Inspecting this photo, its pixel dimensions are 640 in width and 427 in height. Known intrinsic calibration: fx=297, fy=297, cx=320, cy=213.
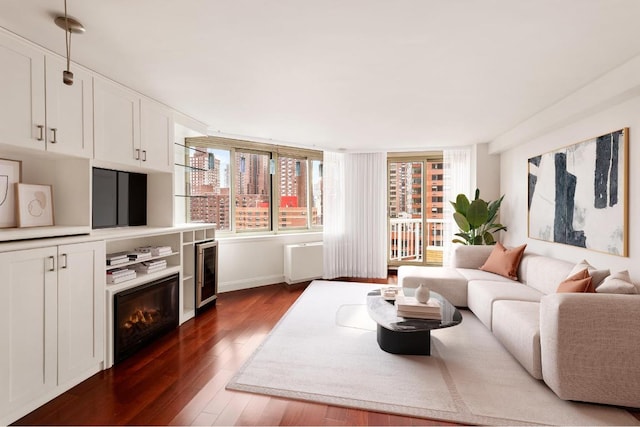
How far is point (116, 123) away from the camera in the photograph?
263cm

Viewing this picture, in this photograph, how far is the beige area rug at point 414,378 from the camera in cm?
184

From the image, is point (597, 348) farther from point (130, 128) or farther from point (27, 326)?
point (130, 128)

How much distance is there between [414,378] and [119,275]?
253 cm

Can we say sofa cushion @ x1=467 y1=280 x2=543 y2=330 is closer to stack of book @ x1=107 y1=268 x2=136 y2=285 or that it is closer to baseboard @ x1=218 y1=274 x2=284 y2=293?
baseboard @ x1=218 y1=274 x2=284 y2=293

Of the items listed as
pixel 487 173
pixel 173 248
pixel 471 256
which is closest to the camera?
pixel 173 248

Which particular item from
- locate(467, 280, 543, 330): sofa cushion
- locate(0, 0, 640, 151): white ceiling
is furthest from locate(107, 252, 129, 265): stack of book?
locate(467, 280, 543, 330): sofa cushion

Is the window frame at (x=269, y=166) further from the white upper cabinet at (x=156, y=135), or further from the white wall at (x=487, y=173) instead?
the white wall at (x=487, y=173)

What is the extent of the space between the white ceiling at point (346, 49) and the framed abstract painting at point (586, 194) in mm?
615

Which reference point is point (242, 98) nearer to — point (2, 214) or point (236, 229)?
point (2, 214)

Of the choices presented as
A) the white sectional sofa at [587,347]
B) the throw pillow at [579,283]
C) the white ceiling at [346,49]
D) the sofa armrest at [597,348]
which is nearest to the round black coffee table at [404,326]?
the white sectional sofa at [587,347]

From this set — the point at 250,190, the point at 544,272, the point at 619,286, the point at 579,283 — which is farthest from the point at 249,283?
the point at 619,286

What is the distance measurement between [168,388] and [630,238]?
380 cm

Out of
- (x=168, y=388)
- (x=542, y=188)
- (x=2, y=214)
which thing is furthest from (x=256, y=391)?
(x=542, y=188)

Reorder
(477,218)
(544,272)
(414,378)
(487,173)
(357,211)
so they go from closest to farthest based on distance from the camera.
Answer: (414,378) → (544,272) → (477,218) → (487,173) → (357,211)
